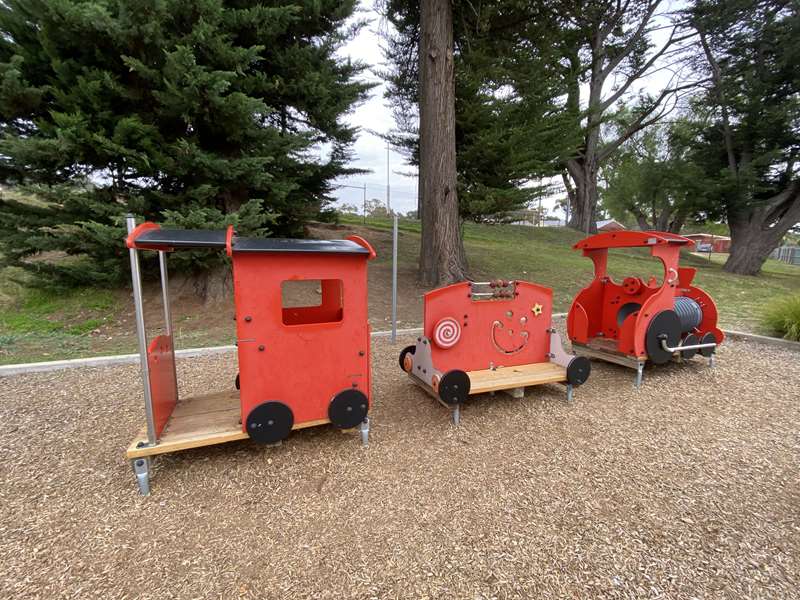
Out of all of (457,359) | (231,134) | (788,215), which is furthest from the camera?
(788,215)

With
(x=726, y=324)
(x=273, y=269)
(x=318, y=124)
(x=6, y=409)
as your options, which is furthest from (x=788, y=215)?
(x=6, y=409)

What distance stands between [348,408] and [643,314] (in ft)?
10.8

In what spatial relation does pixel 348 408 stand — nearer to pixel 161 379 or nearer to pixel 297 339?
pixel 297 339

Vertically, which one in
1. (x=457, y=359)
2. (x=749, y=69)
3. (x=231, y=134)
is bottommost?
(x=457, y=359)

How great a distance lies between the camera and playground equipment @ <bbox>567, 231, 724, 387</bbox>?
3.98 meters

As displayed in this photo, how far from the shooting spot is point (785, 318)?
18.7 feet

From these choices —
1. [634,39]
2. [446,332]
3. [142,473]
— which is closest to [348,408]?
[446,332]

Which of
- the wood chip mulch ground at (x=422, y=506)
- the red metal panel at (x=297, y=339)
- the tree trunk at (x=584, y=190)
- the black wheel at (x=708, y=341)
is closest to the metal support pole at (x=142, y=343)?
the wood chip mulch ground at (x=422, y=506)

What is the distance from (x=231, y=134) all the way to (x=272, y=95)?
129cm

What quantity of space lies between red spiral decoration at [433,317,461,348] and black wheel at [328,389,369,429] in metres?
0.95

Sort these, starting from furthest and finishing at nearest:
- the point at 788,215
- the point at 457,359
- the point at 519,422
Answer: the point at 788,215
the point at 457,359
the point at 519,422

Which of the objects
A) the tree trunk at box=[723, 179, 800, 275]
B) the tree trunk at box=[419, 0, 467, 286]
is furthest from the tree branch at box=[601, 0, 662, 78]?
the tree trunk at box=[419, 0, 467, 286]

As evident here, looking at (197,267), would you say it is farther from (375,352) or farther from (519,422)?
(519,422)

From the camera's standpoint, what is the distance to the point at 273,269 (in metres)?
2.38
